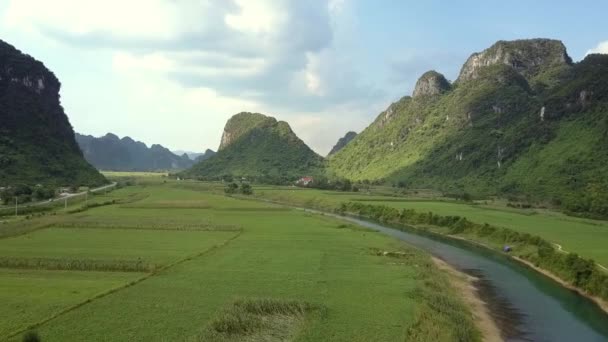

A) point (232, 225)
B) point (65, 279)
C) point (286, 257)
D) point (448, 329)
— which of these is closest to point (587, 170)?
point (232, 225)

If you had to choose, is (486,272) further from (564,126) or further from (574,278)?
(564,126)

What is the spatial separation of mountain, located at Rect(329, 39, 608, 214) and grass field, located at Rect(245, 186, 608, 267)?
969cm

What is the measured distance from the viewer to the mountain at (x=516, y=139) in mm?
99750

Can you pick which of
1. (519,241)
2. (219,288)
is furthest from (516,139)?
(219,288)

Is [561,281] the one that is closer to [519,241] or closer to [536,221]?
[519,241]

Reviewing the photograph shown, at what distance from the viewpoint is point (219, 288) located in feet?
96.7

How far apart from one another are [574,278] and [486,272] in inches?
287

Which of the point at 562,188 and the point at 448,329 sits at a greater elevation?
the point at 562,188

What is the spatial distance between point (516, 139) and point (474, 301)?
108 meters

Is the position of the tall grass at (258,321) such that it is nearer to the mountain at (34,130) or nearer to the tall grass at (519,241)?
the tall grass at (519,241)

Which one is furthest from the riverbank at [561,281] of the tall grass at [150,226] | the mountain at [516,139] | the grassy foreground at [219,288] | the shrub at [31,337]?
the mountain at [516,139]

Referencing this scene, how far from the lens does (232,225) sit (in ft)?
200

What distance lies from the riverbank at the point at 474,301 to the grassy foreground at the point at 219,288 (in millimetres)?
923

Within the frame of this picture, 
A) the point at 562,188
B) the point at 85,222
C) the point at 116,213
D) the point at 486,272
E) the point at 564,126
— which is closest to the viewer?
the point at 486,272
